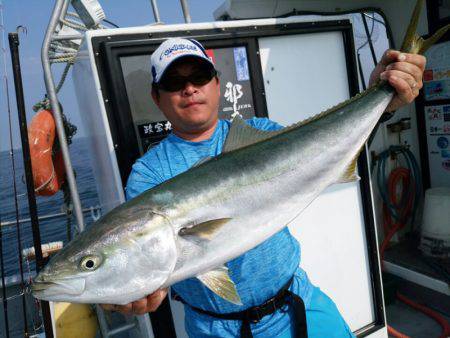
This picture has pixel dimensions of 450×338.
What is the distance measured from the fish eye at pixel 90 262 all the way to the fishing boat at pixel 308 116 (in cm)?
119

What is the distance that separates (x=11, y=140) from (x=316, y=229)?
3.21m

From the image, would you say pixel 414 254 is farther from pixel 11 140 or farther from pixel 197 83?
pixel 11 140

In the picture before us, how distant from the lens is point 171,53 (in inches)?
78.9

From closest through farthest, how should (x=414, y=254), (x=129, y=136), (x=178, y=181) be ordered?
1. (x=178, y=181)
2. (x=129, y=136)
3. (x=414, y=254)

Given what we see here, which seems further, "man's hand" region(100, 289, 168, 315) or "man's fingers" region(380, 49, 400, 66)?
"man's fingers" region(380, 49, 400, 66)

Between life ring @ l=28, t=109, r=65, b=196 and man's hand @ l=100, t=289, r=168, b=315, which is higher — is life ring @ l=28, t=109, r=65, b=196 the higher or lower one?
the higher one

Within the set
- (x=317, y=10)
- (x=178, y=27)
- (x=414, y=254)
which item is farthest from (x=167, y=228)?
(x=414, y=254)

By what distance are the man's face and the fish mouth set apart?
1070 mm

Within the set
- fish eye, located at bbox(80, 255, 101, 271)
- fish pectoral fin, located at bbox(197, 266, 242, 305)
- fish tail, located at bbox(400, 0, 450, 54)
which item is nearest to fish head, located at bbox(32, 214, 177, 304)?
fish eye, located at bbox(80, 255, 101, 271)

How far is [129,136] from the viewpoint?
8.59ft

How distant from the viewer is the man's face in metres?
2.06

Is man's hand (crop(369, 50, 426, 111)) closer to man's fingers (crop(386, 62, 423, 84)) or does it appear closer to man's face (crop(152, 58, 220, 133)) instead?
man's fingers (crop(386, 62, 423, 84))

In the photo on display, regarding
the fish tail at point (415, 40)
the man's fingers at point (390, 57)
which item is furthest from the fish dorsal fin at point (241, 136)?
the fish tail at point (415, 40)

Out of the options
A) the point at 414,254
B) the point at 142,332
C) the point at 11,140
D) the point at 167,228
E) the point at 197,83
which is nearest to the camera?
the point at 167,228
